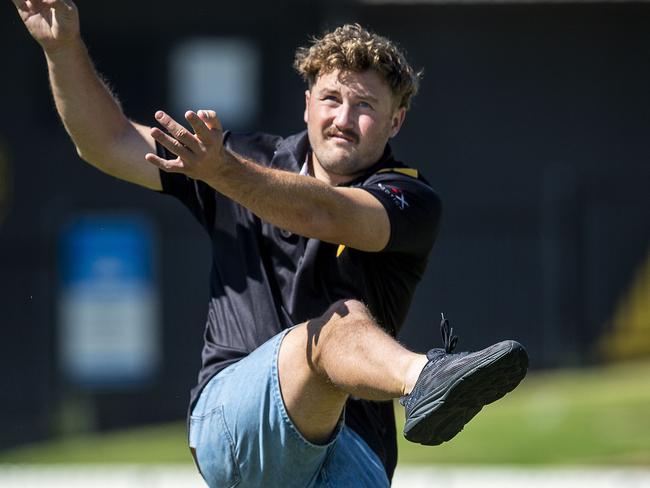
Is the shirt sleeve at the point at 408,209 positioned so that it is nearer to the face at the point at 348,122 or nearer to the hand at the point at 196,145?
the face at the point at 348,122

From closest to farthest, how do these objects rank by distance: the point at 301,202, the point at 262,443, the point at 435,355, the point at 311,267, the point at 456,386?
the point at 456,386
the point at 435,355
the point at 301,202
the point at 262,443
the point at 311,267

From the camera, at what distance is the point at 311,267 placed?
4.64m

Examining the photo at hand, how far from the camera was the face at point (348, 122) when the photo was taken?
4758 millimetres

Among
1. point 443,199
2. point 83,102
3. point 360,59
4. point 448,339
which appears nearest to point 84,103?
point 83,102

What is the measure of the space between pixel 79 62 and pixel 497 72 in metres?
11.6

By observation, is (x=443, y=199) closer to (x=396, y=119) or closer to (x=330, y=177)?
(x=396, y=119)

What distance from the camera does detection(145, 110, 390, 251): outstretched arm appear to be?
4137 mm

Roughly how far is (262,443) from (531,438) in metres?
5.75

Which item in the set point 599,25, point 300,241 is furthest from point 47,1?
point 599,25

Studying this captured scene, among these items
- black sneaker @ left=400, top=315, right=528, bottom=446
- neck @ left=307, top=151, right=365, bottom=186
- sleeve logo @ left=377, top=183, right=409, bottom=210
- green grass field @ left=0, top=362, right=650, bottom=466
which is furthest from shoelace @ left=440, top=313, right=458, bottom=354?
green grass field @ left=0, top=362, right=650, bottom=466

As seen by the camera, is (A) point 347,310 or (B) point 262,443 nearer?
(A) point 347,310

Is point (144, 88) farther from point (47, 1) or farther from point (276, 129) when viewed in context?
point (47, 1)

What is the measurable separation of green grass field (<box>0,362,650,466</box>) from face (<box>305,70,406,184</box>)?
4.59 meters

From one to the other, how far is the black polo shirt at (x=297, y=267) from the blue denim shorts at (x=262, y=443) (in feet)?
0.39
